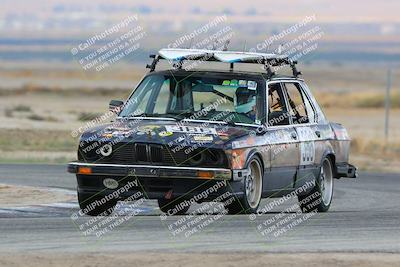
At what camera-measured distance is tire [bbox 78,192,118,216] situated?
43.7 feet

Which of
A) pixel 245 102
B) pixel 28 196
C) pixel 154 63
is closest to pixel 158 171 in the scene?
pixel 245 102

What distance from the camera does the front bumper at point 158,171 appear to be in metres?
12.7

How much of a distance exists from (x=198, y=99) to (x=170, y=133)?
128 centimetres

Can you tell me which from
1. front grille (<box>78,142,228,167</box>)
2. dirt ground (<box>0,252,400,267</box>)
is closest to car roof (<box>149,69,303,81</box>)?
front grille (<box>78,142,228,167</box>)

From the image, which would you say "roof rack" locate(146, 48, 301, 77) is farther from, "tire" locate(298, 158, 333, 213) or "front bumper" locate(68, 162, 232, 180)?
"front bumper" locate(68, 162, 232, 180)

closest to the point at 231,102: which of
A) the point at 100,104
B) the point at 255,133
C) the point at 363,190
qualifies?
the point at 255,133

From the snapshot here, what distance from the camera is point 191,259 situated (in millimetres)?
9555

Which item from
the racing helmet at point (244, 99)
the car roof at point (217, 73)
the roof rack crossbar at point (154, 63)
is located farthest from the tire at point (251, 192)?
the roof rack crossbar at point (154, 63)

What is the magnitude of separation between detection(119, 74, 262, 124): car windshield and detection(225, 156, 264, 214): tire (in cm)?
65

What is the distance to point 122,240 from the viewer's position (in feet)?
34.8

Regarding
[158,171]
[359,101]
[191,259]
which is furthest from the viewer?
[359,101]

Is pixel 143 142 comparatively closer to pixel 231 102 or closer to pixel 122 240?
pixel 231 102

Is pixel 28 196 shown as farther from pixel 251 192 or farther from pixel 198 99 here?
pixel 251 192

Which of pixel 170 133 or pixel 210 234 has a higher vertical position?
pixel 170 133
